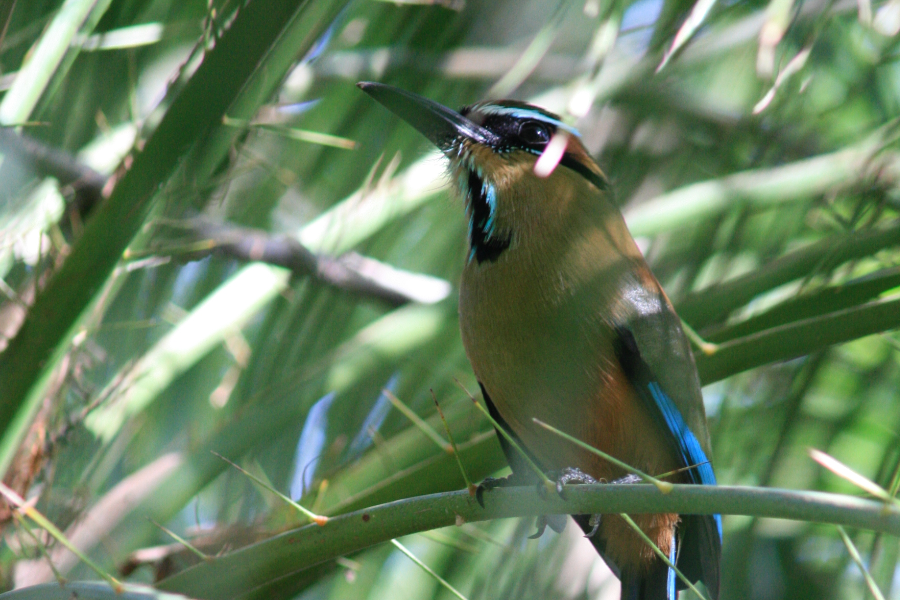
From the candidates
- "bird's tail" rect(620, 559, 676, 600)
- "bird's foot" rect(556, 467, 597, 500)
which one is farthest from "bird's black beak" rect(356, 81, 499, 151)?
"bird's tail" rect(620, 559, 676, 600)

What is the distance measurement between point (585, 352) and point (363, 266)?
1446 millimetres

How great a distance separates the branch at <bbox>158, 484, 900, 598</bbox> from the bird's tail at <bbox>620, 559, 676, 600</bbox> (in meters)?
1.08

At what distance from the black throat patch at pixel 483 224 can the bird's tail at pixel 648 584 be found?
108 centimetres

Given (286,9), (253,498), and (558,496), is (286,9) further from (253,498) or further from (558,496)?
(253,498)

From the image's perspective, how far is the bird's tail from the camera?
2.71 meters

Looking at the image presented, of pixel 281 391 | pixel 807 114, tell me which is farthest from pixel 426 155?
pixel 807 114

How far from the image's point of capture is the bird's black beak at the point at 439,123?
2.96 m

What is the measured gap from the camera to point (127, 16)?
9.85 feet

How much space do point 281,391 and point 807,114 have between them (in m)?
2.51

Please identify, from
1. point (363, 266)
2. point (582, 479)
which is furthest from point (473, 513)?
point (363, 266)

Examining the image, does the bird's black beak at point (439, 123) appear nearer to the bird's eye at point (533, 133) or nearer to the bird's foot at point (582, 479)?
the bird's eye at point (533, 133)

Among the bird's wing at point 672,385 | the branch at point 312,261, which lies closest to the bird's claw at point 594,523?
the bird's wing at point 672,385

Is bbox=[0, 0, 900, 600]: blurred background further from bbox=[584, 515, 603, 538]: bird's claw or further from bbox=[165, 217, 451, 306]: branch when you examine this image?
bbox=[584, 515, 603, 538]: bird's claw

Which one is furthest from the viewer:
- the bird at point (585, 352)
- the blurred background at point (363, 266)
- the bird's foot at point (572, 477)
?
the bird at point (585, 352)
